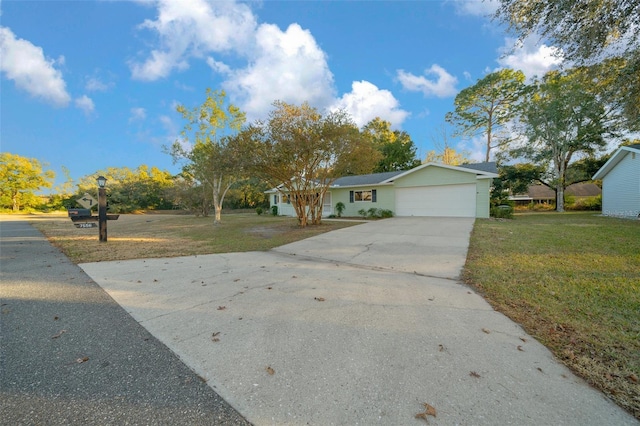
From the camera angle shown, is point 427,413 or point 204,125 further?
point 204,125

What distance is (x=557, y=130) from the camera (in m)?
23.2

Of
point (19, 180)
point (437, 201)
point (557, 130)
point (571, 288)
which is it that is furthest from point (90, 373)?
point (19, 180)

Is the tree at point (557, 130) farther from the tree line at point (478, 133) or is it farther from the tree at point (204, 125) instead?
the tree at point (204, 125)

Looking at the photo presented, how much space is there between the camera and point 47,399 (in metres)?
1.85

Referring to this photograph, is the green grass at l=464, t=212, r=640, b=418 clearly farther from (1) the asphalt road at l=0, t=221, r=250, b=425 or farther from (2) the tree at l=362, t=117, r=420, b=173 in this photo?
(2) the tree at l=362, t=117, r=420, b=173

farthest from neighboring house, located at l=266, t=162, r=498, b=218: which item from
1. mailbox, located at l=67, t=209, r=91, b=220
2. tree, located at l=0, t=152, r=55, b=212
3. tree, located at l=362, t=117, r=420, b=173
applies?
tree, located at l=0, t=152, r=55, b=212

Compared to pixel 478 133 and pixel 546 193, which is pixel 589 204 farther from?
pixel 546 193

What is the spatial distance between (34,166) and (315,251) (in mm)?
52845

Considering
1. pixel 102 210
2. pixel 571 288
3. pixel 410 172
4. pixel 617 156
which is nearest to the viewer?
pixel 571 288

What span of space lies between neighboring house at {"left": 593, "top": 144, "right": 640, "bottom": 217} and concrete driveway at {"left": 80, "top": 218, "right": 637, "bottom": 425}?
1709 cm

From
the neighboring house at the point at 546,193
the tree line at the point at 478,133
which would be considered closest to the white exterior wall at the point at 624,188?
the tree line at the point at 478,133

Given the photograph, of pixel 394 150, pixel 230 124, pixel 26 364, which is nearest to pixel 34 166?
pixel 230 124

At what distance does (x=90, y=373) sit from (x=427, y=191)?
17.7 meters

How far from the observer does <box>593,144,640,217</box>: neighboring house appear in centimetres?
1418
